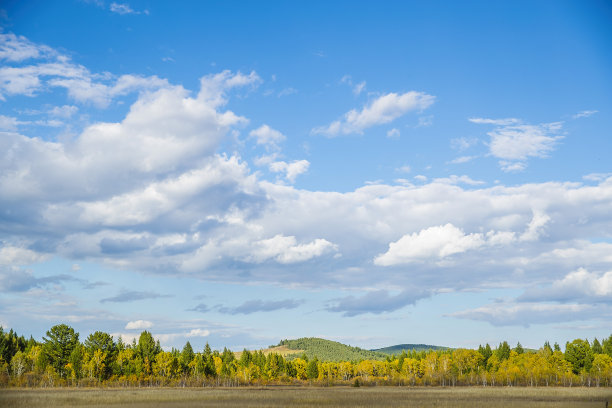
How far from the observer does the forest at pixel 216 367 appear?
4909 inches

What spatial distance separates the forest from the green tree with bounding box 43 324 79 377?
0.73 ft

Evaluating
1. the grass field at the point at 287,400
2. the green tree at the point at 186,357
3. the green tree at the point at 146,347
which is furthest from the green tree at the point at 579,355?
the green tree at the point at 146,347

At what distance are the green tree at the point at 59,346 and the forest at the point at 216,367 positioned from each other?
22 cm

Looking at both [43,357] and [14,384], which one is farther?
[43,357]

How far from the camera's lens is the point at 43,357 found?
125250 millimetres

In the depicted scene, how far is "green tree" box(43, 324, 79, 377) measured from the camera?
413 ft

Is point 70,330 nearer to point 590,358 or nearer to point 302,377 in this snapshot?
point 302,377

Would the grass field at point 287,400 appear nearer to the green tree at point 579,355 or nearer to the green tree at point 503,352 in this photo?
the green tree at point 579,355

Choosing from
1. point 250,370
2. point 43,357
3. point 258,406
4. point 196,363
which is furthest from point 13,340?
point 258,406

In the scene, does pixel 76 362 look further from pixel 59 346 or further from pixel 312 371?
pixel 312 371

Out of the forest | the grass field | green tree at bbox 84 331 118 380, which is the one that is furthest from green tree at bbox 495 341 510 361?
green tree at bbox 84 331 118 380

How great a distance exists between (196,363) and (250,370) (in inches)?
737

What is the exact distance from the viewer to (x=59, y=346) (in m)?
127

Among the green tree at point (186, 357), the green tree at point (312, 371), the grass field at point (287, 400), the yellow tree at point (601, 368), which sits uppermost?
the grass field at point (287, 400)
